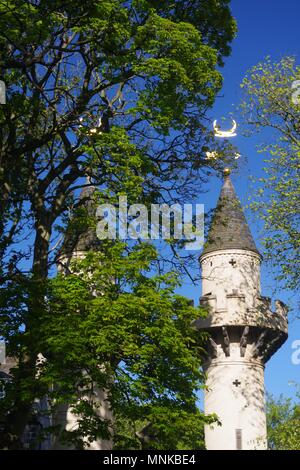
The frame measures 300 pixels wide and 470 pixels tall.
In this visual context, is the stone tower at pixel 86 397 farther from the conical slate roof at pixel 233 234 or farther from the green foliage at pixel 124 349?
the conical slate roof at pixel 233 234

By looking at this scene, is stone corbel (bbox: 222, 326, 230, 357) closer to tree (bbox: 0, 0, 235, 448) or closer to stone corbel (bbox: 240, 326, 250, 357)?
stone corbel (bbox: 240, 326, 250, 357)

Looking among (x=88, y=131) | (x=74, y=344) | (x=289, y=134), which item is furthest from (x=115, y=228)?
(x=289, y=134)

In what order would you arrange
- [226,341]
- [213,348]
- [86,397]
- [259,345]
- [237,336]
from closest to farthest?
[86,397]
[226,341]
[259,345]
[213,348]
[237,336]

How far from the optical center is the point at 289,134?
890 inches

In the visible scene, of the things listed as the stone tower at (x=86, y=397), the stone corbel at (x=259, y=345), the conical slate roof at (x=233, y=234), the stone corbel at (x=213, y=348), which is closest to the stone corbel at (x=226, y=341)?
the stone corbel at (x=213, y=348)

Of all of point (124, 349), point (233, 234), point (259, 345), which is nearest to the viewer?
point (124, 349)

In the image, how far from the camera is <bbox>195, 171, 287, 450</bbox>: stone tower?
94.3 ft

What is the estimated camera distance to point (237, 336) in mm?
30469

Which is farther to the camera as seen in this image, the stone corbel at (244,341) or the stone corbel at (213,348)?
the stone corbel at (213,348)

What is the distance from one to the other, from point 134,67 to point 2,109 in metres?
3.76

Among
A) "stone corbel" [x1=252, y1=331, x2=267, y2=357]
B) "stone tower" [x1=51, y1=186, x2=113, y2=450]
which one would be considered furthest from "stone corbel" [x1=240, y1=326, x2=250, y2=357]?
"stone tower" [x1=51, y1=186, x2=113, y2=450]

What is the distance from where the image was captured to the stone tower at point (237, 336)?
94.3ft

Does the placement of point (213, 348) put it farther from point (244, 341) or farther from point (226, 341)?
point (244, 341)

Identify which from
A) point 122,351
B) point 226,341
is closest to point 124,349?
point 122,351
